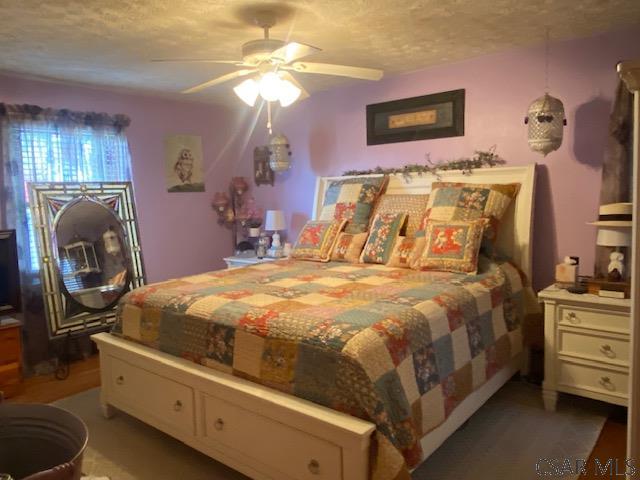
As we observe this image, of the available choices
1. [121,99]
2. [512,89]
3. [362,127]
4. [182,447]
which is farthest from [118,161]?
[512,89]

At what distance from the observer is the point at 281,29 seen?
2.74 metres

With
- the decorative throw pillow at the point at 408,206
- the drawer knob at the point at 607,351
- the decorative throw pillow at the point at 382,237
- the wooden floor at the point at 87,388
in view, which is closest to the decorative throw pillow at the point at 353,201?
the decorative throw pillow at the point at 408,206

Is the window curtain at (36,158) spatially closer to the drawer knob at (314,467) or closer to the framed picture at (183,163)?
the framed picture at (183,163)

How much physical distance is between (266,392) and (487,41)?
2598 millimetres

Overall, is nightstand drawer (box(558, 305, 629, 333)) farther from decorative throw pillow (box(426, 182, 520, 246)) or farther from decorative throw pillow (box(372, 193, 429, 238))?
decorative throw pillow (box(372, 193, 429, 238))

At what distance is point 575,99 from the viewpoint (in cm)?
307

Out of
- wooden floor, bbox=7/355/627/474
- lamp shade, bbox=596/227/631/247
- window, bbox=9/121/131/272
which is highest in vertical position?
window, bbox=9/121/131/272

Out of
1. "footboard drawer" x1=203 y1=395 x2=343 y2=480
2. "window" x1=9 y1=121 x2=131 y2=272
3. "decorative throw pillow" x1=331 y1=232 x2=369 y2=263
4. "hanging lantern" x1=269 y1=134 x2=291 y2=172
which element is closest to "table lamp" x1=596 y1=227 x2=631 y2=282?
"decorative throw pillow" x1=331 y1=232 x2=369 y2=263

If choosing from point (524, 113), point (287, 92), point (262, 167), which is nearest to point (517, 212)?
point (524, 113)

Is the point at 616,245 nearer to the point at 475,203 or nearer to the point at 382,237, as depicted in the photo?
the point at 475,203

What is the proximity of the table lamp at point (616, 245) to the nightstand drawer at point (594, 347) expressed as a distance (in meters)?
0.35

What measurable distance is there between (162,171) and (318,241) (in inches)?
74.7

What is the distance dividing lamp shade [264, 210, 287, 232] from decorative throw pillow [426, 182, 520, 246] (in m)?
1.76

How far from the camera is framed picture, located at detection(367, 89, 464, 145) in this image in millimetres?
3594
